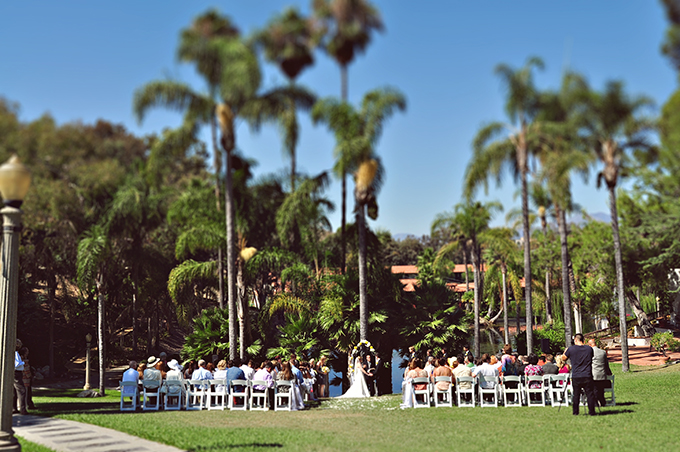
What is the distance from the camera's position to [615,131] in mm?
29562

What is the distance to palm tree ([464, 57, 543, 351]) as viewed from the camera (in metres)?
29.7

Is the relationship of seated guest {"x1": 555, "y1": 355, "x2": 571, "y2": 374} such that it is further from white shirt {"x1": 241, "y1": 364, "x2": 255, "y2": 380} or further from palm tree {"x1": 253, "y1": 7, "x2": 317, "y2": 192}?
palm tree {"x1": 253, "y1": 7, "x2": 317, "y2": 192}

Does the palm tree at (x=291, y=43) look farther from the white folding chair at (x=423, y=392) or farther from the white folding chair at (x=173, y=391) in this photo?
the white folding chair at (x=423, y=392)

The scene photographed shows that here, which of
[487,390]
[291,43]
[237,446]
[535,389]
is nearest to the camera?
[237,446]

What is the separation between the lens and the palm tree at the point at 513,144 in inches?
1170

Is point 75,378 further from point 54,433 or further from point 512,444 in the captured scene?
point 512,444

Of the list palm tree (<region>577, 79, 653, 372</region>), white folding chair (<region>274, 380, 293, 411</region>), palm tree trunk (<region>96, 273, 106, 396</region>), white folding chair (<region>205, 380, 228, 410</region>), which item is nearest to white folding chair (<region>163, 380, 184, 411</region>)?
white folding chair (<region>205, 380, 228, 410</region>)

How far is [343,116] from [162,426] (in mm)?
14222

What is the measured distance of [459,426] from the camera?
13914 millimetres

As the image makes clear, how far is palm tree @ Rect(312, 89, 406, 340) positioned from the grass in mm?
7448

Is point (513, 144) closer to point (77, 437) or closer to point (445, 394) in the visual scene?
point (445, 394)

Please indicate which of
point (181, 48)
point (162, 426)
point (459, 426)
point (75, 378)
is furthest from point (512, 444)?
point (75, 378)

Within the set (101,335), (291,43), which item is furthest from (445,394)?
(291,43)

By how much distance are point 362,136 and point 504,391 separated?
10864mm
